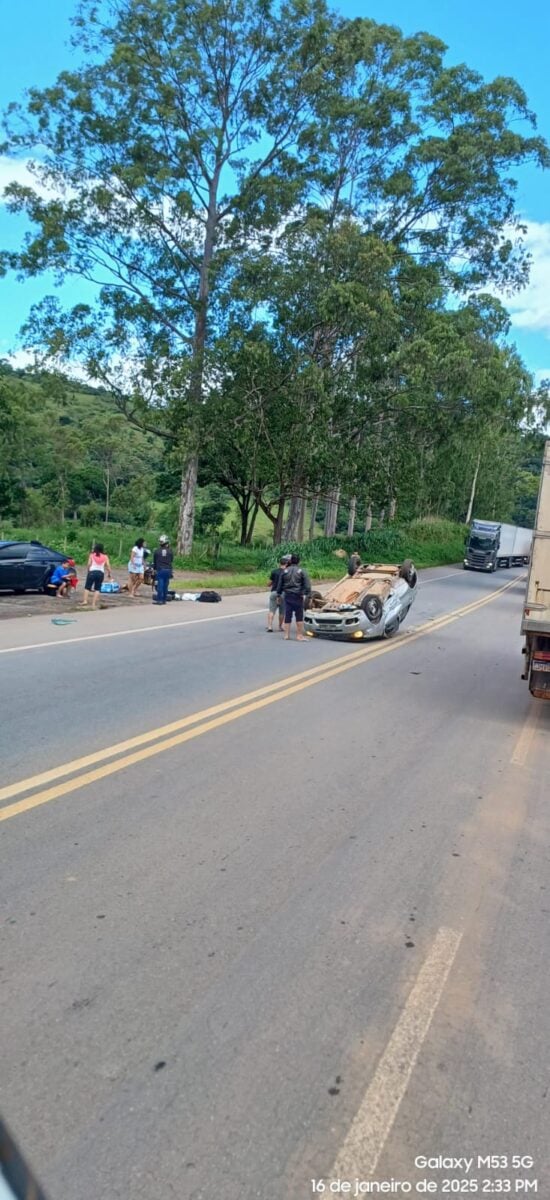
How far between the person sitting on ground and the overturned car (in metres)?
7.33

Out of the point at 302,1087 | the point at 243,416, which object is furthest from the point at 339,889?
the point at 243,416

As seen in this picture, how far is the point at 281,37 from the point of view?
3120cm

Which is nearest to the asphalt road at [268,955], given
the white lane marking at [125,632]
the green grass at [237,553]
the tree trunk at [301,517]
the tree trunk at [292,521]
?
the white lane marking at [125,632]

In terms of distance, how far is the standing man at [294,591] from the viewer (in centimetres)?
1475

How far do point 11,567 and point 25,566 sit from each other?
1.15 ft

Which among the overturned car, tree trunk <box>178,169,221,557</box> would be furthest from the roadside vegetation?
the overturned car

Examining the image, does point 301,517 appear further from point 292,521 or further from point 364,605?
point 364,605

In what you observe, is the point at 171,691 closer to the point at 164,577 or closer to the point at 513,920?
the point at 513,920

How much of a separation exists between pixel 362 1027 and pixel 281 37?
36.7 meters

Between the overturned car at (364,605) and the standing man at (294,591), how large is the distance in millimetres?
219

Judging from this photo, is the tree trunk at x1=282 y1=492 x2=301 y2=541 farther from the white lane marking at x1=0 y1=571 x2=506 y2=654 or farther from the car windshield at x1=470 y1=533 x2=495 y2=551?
the car windshield at x1=470 y1=533 x2=495 y2=551

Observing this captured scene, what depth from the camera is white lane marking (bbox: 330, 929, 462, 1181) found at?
2496mm

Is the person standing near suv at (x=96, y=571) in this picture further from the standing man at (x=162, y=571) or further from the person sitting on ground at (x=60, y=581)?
the standing man at (x=162, y=571)

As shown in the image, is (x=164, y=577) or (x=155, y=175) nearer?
(x=164, y=577)
